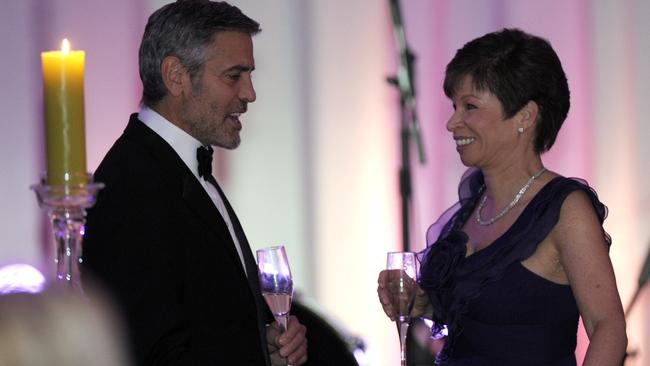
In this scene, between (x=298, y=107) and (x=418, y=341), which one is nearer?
(x=418, y=341)

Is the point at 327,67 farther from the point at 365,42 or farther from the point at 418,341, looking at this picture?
the point at 418,341

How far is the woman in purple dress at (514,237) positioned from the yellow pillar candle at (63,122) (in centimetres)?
121

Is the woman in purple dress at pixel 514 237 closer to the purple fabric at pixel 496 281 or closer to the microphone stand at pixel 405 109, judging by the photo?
the purple fabric at pixel 496 281

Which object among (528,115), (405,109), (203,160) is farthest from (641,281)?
(203,160)

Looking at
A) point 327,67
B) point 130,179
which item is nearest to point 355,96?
point 327,67

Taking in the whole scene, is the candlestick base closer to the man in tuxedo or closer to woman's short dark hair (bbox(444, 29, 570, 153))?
the man in tuxedo

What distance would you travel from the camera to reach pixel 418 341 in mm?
3662

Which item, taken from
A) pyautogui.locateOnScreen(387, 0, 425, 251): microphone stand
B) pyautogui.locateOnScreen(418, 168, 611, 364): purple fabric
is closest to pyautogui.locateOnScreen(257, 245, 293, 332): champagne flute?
pyautogui.locateOnScreen(418, 168, 611, 364): purple fabric

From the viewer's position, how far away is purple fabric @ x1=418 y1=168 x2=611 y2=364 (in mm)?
2336

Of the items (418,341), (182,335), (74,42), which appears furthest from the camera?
(74,42)

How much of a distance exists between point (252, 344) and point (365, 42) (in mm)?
2130

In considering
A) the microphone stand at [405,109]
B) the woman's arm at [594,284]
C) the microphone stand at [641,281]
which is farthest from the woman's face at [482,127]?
the microphone stand at [641,281]

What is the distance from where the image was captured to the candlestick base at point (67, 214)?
1.13 metres

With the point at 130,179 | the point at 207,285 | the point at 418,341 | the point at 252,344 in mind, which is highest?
the point at 130,179
